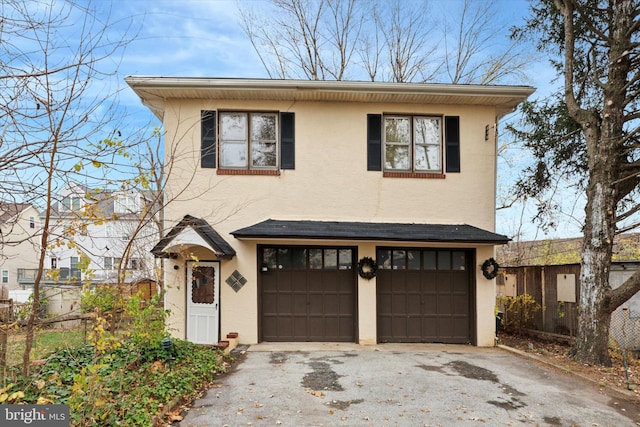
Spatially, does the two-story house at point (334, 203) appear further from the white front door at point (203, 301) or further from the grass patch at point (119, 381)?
the grass patch at point (119, 381)

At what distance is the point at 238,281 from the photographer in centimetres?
953

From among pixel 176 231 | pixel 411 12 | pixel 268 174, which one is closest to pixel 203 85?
pixel 268 174

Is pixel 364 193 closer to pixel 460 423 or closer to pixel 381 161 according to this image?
pixel 381 161

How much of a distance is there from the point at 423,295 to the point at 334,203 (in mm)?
3230

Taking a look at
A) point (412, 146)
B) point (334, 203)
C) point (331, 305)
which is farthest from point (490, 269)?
point (334, 203)

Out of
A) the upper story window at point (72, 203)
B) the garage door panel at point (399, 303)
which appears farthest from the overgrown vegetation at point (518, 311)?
the upper story window at point (72, 203)

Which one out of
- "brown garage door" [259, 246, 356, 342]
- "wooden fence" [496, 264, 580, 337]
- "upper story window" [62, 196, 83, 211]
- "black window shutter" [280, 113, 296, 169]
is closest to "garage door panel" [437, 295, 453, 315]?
"brown garage door" [259, 246, 356, 342]

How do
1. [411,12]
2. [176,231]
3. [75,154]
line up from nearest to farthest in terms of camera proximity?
[75,154], [176,231], [411,12]

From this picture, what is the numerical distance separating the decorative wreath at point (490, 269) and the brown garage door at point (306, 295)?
3.24m

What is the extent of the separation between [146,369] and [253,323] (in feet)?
11.1

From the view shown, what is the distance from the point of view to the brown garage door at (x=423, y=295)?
9914 millimetres

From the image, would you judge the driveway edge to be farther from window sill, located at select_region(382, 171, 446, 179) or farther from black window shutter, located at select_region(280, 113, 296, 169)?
black window shutter, located at select_region(280, 113, 296, 169)

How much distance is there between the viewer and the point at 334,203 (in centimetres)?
984

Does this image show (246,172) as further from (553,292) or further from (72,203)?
(553,292)
